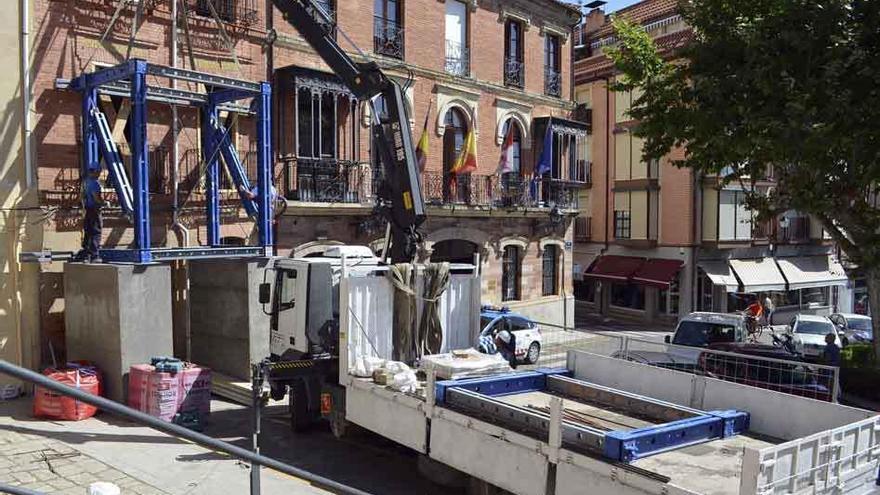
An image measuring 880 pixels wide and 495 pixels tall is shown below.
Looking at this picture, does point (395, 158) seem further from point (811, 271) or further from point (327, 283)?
point (811, 271)

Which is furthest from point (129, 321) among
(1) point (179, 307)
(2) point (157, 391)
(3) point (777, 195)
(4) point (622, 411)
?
(3) point (777, 195)

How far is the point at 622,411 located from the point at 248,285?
9.14 meters

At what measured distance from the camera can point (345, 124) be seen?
68.2 feet

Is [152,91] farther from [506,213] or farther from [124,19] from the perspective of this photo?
[506,213]

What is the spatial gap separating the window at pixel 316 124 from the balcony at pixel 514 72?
823 cm

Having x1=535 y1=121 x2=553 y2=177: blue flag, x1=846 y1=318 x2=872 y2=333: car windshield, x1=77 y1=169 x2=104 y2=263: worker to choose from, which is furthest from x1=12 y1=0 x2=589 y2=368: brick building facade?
x1=846 y1=318 x2=872 y2=333: car windshield

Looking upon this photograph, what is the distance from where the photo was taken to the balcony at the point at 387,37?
862 inches

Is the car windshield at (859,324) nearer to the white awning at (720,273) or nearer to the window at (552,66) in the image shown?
the white awning at (720,273)

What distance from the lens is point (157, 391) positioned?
12359mm

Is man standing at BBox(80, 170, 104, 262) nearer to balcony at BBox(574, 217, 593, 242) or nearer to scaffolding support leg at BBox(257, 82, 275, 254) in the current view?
scaffolding support leg at BBox(257, 82, 275, 254)

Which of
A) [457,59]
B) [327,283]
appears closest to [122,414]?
[327,283]

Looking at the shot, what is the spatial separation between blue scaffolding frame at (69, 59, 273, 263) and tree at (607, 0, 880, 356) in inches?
332

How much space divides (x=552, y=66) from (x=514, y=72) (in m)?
2.75

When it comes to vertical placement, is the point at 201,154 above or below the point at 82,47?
below
